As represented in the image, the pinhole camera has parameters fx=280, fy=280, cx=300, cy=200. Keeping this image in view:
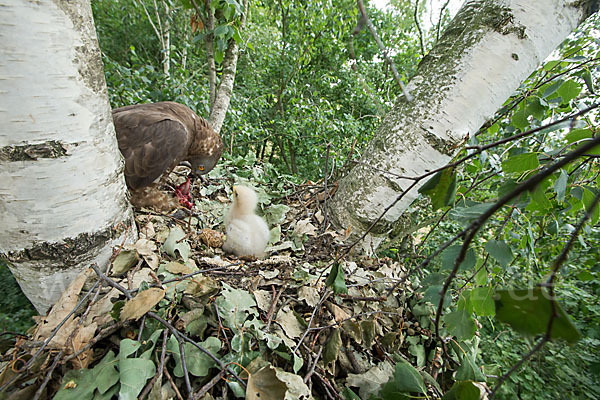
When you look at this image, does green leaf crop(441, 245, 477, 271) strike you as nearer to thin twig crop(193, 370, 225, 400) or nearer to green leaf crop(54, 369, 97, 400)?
thin twig crop(193, 370, 225, 400)

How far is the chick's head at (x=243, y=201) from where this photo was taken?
1.71 meters

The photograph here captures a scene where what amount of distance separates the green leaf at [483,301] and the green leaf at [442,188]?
29 centimetres

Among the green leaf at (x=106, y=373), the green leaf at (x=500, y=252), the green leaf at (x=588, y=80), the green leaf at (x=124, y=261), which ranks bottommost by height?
the green leaf at (x=124, y=261)

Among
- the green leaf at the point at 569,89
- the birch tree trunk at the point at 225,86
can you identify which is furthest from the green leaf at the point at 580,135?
the birch tree trunk at the point at 225,86

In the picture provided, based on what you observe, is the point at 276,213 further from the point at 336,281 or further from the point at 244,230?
the point at 336,281

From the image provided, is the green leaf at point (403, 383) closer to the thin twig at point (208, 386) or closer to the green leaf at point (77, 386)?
the thin twig at point (208, 386)

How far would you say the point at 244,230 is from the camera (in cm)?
155

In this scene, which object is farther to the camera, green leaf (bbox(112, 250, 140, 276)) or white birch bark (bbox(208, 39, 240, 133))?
white birch bark (bbox(208, 39, 240, 133))

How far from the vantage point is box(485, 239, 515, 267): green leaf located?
65 centimetres

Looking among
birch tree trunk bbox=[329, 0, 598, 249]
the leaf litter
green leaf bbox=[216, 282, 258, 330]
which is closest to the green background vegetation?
birch tree trunk bbox=[329, 0, 598, 249]

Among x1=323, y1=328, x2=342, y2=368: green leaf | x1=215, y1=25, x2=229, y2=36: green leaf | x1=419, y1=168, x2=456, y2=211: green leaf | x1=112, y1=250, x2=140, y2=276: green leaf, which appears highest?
x1=215, y1=25, x2=229, y2=36: green leaf

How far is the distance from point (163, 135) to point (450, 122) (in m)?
→ 1.68

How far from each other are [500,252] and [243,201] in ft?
4.37

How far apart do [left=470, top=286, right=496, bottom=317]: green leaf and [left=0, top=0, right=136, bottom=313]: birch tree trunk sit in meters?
1.17
